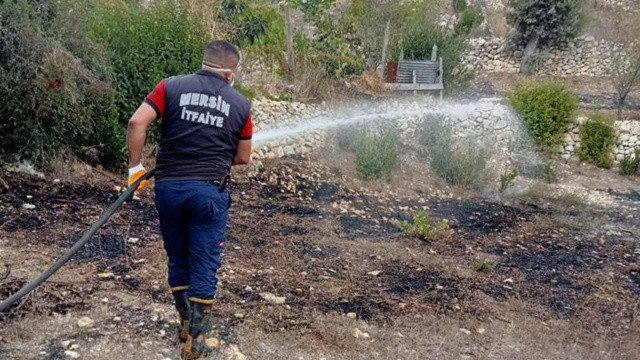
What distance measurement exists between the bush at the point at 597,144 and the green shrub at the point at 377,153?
4428mm

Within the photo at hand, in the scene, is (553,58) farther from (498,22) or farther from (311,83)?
(311,83)

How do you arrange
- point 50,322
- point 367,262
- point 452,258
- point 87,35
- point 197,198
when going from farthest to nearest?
point 87,35 < point 452,258 < point 367,262 < point 50,322 < point 197,198

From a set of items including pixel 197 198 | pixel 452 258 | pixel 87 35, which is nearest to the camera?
pixel 197 198

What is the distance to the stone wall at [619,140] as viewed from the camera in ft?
37.4

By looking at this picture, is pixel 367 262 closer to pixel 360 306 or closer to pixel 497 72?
pixel 360 306

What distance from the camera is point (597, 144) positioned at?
11.2 meters

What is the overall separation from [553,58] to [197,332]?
66.4ft

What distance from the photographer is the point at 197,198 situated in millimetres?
2943

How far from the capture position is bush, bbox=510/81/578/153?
11.0m

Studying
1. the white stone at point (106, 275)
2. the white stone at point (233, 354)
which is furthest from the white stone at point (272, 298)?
the white stone at point (106, 275)

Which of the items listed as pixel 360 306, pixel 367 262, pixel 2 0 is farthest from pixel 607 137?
pixel 2 0

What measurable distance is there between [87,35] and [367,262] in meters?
3.84

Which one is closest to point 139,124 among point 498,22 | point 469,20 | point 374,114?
point 374,114

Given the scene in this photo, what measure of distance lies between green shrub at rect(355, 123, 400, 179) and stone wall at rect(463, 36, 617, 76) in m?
12.6
